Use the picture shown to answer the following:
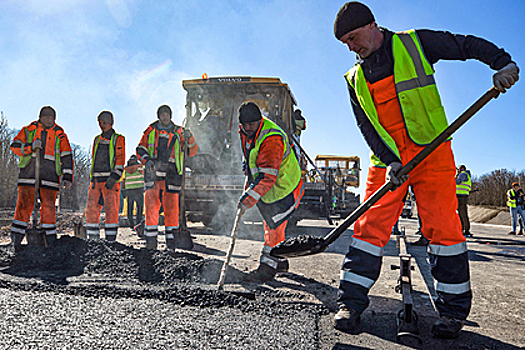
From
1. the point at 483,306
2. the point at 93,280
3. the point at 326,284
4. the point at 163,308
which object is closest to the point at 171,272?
the point at 93,280

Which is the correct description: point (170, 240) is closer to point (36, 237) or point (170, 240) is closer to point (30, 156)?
point (36, 237)

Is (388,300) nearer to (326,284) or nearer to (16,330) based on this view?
(326,284)

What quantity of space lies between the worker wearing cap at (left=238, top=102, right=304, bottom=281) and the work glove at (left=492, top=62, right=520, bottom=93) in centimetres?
191

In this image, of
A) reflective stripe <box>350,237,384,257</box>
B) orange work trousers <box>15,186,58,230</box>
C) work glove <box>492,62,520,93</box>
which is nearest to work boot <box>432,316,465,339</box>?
reflective stripe <box>350,237,384,257</box>

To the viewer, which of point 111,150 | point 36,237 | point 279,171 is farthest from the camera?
point 111,150

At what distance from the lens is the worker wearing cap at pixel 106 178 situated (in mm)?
5109

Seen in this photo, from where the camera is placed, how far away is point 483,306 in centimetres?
269

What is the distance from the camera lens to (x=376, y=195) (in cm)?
230

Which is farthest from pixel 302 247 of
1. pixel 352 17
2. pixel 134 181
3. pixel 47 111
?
pixel 134 181

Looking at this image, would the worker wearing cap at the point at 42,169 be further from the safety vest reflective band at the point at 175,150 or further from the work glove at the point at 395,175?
the work glove at the point at 395,175

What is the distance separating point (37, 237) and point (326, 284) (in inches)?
146

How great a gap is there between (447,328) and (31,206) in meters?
4.95

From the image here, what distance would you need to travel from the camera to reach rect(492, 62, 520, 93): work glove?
2.02 m

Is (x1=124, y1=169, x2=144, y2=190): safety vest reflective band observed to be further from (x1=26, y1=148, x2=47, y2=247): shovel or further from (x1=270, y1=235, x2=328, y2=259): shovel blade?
(x1=270, y1=235, x2=328, y2=259): shovel blade
